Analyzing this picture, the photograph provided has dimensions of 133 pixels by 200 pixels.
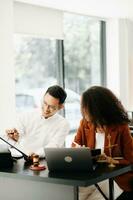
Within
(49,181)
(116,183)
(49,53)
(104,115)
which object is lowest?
(116,183)

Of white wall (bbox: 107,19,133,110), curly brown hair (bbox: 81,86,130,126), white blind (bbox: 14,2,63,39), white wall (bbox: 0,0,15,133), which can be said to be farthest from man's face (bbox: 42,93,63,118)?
white wall (bbox: 107,19,133,110)

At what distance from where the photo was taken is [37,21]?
221 inches

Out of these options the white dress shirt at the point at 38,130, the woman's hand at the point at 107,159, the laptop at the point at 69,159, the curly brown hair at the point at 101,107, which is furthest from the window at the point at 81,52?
the laptop at the point at 69,159

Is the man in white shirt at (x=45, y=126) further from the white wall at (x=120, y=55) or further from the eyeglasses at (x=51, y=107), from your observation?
the white wall at (x=120, y=55)

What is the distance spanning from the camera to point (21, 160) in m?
2.88

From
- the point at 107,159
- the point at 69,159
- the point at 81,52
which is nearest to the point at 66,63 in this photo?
the point at 81,52

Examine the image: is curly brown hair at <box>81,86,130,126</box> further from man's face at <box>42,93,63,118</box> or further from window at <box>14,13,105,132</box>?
window at <box>14,13,105,132</box>

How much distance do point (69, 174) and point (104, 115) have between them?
0.56m

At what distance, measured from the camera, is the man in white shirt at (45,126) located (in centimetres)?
326

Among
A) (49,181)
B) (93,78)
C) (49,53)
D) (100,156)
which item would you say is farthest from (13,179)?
(93,78)

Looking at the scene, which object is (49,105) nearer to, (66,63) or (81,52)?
(66,63)

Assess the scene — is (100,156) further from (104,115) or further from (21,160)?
(21,160)

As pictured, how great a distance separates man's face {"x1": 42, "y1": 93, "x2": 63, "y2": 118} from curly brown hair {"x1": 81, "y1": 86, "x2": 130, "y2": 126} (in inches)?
21.5

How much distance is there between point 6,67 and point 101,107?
92.1 inches
